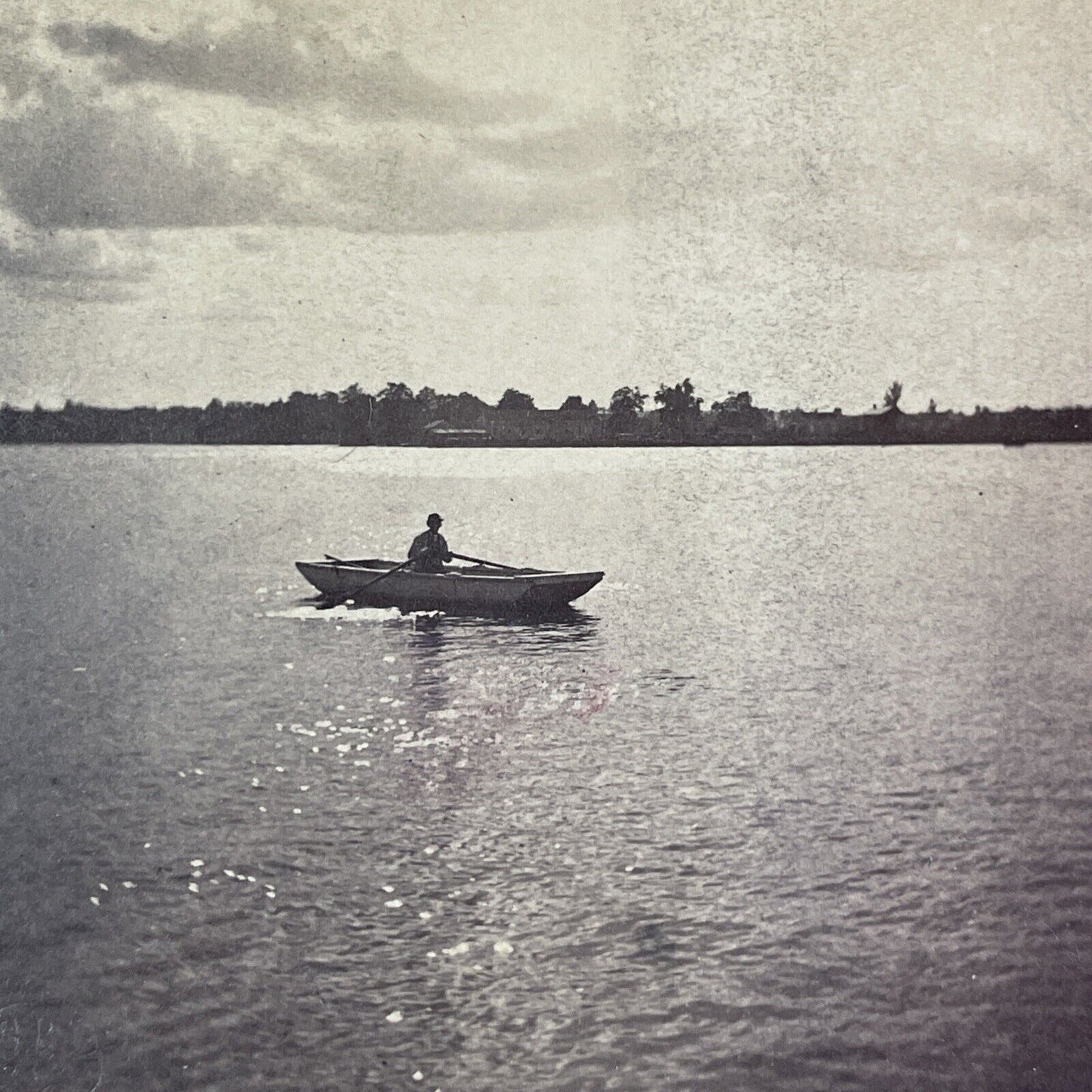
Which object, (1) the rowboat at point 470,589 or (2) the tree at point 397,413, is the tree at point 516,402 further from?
(1) the rowboat at point 470,589

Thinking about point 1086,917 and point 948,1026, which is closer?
point 948,1026

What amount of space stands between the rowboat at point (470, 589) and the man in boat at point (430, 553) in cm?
9

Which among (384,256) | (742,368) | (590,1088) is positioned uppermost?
(384,256)

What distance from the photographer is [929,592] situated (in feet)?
59.6

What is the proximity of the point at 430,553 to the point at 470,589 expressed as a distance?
66 cm

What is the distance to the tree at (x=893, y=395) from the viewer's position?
9468 mm

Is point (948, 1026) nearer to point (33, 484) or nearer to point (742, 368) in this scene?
point (742, 368)

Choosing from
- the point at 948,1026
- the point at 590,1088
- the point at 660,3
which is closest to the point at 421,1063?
the point at 590,1088

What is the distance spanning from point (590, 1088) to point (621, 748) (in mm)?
4597

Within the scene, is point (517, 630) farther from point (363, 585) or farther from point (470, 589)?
point (363, 585)

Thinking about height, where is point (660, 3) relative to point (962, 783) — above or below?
above

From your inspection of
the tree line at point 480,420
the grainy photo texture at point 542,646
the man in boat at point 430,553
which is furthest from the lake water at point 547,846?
the tree line at point 480,420

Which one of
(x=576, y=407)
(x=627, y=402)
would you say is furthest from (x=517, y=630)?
(x=627, y=402)

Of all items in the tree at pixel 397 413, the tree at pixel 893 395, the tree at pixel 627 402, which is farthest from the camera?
the tree at pixel 397 413
